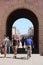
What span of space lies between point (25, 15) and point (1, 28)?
9739mm

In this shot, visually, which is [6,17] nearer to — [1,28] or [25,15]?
[1,28]

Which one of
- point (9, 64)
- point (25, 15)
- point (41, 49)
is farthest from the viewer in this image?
point (25, 15)

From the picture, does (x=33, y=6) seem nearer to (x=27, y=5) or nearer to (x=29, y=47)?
(x=27, y=5)

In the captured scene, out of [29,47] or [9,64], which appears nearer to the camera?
[9,64]

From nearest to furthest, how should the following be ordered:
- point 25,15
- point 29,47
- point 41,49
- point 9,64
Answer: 1. point 9,64
2. point 29,47
3. point 41,49
4. point 25,15

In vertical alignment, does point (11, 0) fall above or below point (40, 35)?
above

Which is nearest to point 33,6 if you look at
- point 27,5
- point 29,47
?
point 27,5

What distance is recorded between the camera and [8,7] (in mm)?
32656

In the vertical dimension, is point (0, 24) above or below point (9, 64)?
above

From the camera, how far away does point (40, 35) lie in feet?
105

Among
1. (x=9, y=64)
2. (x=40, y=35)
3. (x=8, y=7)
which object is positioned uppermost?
(x=8, y=7)

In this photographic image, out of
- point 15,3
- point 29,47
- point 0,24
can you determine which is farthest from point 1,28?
point 29,47

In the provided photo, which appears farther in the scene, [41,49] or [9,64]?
[41,49]

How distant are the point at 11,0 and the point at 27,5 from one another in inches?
59.2
